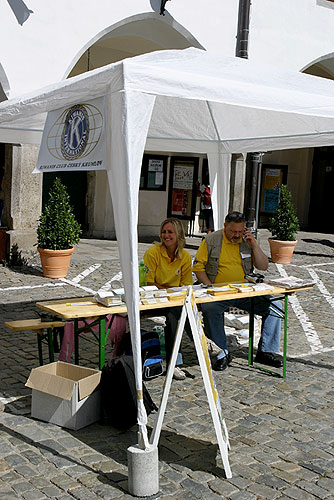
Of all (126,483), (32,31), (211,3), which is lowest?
(126,483)

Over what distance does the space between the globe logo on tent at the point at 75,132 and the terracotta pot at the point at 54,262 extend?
19.0 feet

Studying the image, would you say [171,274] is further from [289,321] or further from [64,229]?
[64,229]

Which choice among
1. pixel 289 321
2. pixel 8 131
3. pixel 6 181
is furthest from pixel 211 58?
pixel 6 181

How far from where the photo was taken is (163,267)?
5.89m

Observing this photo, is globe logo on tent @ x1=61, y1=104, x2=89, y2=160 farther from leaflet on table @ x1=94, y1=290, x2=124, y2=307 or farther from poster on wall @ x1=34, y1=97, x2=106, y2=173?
leaflet on table @ x1=94, y1=290, x2=124, y2=307

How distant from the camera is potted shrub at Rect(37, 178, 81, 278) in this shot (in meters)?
9.98

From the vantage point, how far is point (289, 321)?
787cm

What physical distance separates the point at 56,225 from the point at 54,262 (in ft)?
1.94

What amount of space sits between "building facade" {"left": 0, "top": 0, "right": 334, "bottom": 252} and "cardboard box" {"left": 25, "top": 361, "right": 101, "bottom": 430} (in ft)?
21.8

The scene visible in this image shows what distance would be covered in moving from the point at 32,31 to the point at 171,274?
610cm

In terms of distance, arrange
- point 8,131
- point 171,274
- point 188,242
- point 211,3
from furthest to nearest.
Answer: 1. point 188,242
2. point 211,3
3. point 8,131
4. point 171,274

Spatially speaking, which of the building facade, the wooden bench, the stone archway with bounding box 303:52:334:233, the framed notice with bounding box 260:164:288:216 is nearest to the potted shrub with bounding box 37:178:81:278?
the building facade

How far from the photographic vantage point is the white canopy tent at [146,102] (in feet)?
11.8

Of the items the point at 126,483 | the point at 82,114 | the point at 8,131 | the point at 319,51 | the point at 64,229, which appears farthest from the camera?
the point at 319,51
